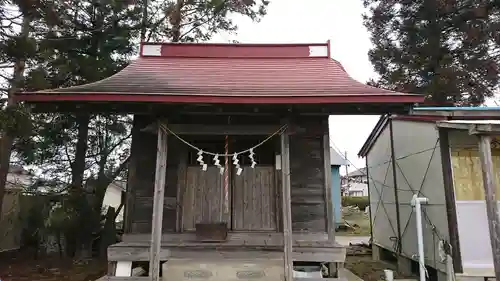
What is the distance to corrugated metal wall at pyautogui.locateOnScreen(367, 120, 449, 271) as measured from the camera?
249 inches

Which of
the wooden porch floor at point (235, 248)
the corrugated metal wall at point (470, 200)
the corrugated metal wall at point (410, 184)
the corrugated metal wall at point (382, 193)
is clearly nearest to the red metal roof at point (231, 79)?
the corrugated metal wall at point (470, 200)

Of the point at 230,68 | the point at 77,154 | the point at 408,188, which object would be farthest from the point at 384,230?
the point at 77,154

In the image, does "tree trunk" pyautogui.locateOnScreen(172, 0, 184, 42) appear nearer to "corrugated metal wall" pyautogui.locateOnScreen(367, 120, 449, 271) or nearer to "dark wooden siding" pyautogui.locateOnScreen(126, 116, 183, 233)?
"dark wooden siding" pyautogui.locateOnScreen(126, 116, 183, 233)

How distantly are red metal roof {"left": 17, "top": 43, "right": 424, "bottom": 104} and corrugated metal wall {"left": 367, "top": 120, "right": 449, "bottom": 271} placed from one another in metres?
1.86

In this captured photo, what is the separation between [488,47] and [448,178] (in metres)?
8.30

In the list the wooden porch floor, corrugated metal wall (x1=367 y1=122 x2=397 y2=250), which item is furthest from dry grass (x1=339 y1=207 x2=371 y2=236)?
the wooden porch floor

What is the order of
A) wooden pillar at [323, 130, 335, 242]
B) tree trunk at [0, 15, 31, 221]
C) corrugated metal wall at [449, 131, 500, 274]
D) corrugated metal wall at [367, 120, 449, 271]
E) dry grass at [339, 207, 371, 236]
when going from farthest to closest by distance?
dry grass at [339, 207, 371, 236]
tree trunk at [0, 15, 31, 221]
corrugated metal wall at [367, 120, 449, 271]
wooden pillar at [323, 130, 335, 242]
corrugated metal wall at [449, 131, 500, 274]

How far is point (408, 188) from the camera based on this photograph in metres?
7.71

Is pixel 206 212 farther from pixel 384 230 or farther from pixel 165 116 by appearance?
pixel 384 230

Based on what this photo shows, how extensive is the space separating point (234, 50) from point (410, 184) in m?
4.75

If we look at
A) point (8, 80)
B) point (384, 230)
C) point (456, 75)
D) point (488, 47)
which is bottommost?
point (384, 230)

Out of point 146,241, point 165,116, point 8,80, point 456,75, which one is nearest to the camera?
point 165,116

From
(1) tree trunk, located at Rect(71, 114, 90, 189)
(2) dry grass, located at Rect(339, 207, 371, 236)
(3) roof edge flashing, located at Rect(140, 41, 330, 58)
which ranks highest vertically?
(3) roof edge flashing, located at Rect(140, 41, 330, 58)

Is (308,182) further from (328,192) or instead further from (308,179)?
(328,192)
